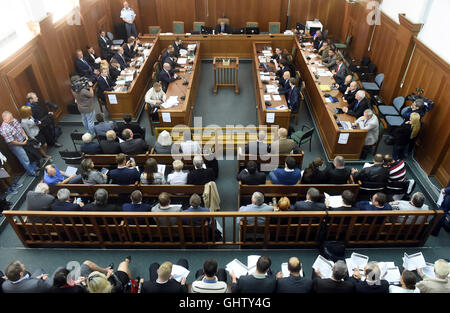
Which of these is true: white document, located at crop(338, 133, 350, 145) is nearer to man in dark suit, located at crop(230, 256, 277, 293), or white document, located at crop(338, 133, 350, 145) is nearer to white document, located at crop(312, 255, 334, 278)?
white document, located at crop(312, 255, 334, 278)

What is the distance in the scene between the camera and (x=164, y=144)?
20.8ft

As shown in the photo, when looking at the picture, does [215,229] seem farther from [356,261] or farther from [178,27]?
[178,27]

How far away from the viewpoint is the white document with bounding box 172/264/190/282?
13.9ft

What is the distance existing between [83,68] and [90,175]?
18.0 feet

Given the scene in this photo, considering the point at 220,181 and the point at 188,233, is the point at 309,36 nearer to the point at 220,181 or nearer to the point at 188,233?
the point at 220,181

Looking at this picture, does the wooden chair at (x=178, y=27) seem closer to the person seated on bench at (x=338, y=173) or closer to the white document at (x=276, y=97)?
the white document at (x=276, y=97)

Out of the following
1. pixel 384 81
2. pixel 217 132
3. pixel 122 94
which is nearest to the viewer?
pixel 217 132

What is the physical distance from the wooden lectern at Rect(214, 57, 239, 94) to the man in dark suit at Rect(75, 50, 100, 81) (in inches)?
151

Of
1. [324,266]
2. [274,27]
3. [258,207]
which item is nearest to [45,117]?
[258,207]

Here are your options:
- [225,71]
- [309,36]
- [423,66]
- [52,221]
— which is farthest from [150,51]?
[423,66]

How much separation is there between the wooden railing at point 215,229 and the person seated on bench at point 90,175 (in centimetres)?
81

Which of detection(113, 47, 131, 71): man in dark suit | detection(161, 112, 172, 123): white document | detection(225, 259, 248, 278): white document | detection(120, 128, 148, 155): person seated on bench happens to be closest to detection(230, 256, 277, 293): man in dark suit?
detection(225, 259, 248, 278): white document

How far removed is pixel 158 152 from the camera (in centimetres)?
645

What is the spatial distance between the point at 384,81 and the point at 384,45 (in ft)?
3.85
